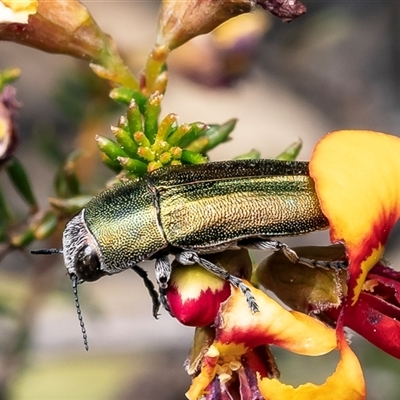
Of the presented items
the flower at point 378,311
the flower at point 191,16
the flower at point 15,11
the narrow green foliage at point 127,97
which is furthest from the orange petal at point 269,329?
the flower at point 15,11

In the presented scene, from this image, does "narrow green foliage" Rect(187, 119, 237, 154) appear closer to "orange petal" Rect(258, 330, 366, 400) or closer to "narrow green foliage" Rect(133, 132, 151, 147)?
"narrow green foliage" Rect(133, 132, 151, 147)

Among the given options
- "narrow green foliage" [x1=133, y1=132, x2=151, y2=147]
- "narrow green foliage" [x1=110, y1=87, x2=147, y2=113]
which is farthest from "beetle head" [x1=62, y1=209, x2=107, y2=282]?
"narrow green foliage" [x1=110, y1=87, x2=147, y2=113]

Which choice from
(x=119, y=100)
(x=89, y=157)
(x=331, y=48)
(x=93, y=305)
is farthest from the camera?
(x=331, y=48)

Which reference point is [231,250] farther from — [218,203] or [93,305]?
[93,305]

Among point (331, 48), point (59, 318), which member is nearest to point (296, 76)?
point (331, 48)

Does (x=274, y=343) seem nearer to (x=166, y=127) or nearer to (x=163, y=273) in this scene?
(x=163, y=273)

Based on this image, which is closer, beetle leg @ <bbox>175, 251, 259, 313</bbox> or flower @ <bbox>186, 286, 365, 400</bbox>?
flower @ <bbox>186, 286, 365, 400</bbox>
